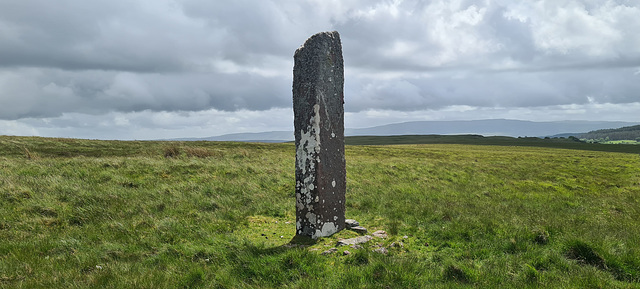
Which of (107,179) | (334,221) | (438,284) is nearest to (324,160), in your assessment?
(334,221)

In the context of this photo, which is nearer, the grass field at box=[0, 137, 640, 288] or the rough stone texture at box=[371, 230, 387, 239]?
the grass field at box=[0, 137, 640, 288]

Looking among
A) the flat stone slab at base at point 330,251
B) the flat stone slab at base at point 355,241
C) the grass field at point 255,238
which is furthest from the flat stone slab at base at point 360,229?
the flat stone slab at base at point 330,251

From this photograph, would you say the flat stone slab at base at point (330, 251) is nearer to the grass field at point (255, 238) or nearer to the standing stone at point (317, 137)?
the grass field at point (255, 238)

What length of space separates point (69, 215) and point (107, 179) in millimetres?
5000

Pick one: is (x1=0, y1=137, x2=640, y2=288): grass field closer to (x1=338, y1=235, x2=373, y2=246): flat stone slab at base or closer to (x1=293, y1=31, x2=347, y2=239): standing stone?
(x1=338, y1=235, x2=373, y2=246): flat stone slab at base

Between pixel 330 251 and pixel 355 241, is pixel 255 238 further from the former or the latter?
pixel 355 241

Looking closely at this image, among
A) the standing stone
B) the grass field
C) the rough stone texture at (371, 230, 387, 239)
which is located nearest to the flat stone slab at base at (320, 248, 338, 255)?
the grass field

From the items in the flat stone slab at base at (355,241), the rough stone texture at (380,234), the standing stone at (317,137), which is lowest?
the rough stone texture at (380,234)

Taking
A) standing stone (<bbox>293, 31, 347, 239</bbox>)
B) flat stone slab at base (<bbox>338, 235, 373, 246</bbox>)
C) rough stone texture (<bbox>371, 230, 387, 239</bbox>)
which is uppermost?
standing stone (<bbox>293, 31, 347, 239</bbox>)

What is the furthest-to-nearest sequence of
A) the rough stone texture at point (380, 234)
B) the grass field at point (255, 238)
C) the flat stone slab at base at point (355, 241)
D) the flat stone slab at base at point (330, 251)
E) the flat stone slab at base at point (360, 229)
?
the flat stone slab at base at point (360, 229), the rough stone texture at point (380, 234), the flat stone slab at base at point (355, 241), the flat stone slab at base at point (330, 251), the grass field at point (255, 238)

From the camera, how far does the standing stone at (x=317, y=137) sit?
8.41 metres

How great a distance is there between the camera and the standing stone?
27.6ft

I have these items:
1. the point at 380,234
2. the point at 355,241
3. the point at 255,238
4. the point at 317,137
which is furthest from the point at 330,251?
the point at 317,137

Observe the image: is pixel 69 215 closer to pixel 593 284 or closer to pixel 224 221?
pixel 224 221
